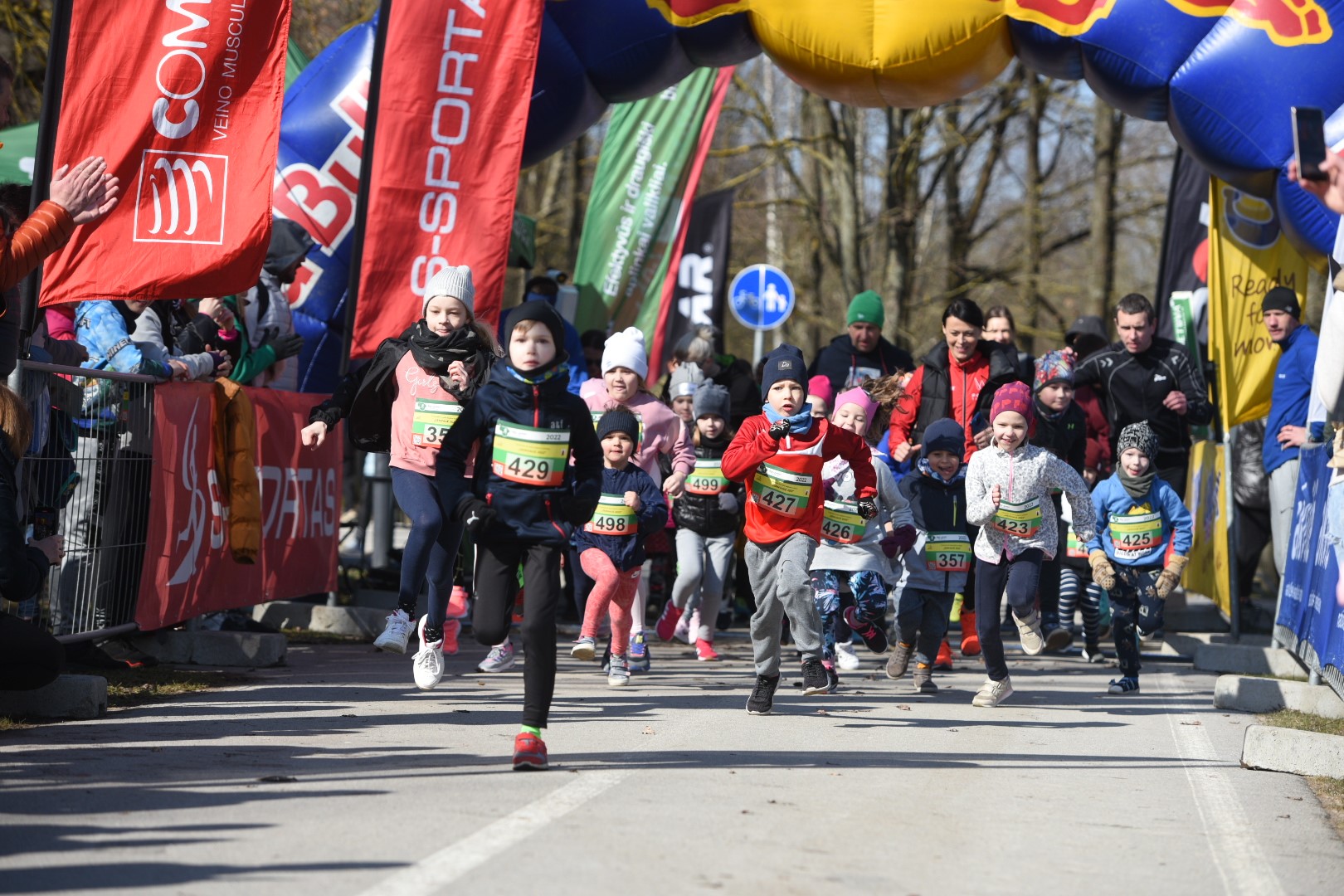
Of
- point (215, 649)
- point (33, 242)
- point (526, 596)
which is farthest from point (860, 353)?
point (33, 242)

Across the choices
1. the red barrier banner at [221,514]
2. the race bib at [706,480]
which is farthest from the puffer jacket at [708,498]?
the red barrier banner at [221,514]

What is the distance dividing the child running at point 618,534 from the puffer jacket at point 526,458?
305 centimetres

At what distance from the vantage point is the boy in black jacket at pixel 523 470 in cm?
715

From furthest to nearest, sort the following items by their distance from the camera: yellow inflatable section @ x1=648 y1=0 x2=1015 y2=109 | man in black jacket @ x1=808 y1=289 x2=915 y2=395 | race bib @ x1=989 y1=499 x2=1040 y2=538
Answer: man in black jacket @ x1=808 y1=289 x2=915 y2=395, yellow inflatable section @ x1=648 y1=0 x2=1015 y2=109, race bib @ x1=989 y1=499 x2=1040 y2=538

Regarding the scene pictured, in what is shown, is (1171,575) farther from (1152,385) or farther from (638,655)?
(638,655)

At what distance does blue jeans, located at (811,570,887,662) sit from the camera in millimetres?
10891

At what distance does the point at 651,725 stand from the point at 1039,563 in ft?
9.85

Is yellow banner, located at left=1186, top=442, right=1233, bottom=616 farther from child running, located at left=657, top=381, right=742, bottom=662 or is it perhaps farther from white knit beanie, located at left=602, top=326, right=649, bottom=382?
white knit beanie, located at left=602, top=326, right=649, bottom=382

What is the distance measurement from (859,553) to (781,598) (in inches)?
74.7

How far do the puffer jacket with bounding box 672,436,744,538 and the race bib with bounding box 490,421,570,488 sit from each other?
4.05 metres

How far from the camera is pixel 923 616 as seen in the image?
11.3 m

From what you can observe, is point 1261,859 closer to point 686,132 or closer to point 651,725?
point 651,725

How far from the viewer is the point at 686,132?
1912 cm

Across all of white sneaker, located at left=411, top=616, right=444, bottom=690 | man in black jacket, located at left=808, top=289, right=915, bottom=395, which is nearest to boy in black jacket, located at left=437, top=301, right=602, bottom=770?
white sneaker, located at left=411, top=616, right=444, bottom=690
